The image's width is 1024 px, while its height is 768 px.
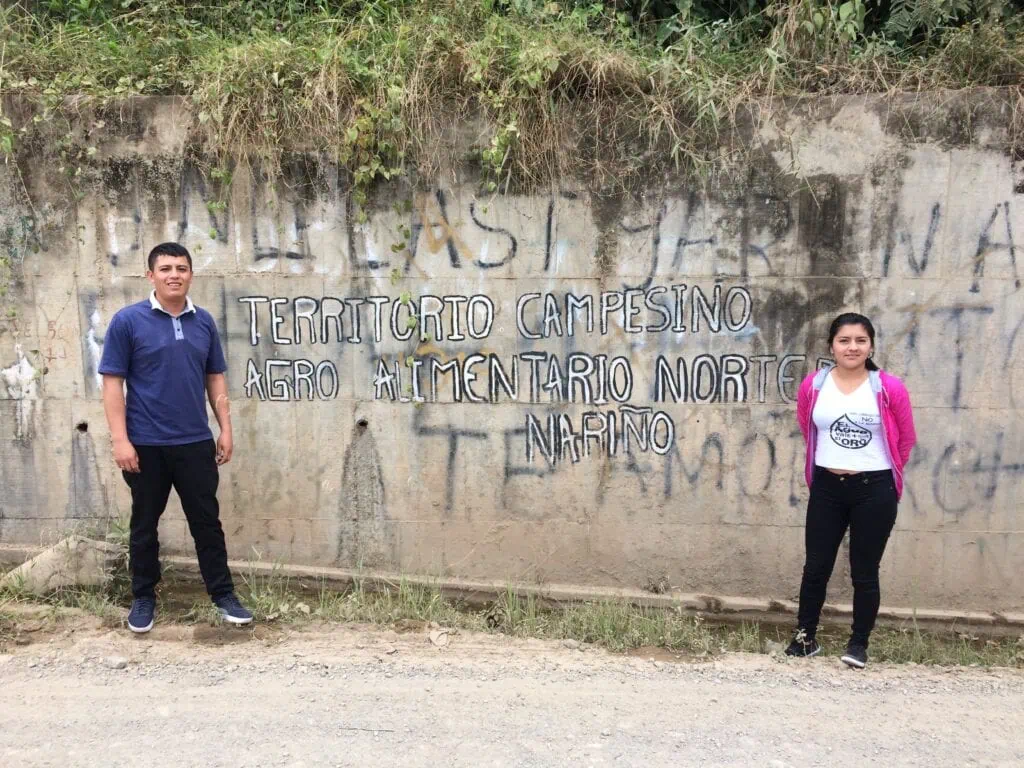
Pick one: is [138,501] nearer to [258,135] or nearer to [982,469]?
[258,135]

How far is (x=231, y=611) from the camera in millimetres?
3898

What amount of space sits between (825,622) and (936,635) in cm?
60

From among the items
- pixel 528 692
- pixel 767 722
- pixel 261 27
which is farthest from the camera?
pixel 261 27

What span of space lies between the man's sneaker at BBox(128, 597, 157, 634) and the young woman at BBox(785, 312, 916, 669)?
3222 millimetres

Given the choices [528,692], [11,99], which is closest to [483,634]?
[528,692]

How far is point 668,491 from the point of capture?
4398 millimetres

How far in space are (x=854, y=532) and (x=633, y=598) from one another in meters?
1.35

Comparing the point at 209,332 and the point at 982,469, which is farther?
the point at 982,469

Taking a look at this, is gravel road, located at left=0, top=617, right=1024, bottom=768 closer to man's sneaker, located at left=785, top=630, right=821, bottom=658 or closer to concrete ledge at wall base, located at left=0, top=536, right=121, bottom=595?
man's sneaker, located at left=785, top=630, right=821, bottom=658

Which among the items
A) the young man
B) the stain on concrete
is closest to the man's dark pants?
the young man

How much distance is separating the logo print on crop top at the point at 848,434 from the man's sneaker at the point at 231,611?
297 cm

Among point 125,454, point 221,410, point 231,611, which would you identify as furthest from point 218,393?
point 231,611

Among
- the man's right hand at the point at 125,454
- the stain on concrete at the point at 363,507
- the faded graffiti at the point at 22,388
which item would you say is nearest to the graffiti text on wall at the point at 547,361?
the stain on concrete at the point at 363,507

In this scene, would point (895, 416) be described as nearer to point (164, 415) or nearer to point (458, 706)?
point (458, 706)
